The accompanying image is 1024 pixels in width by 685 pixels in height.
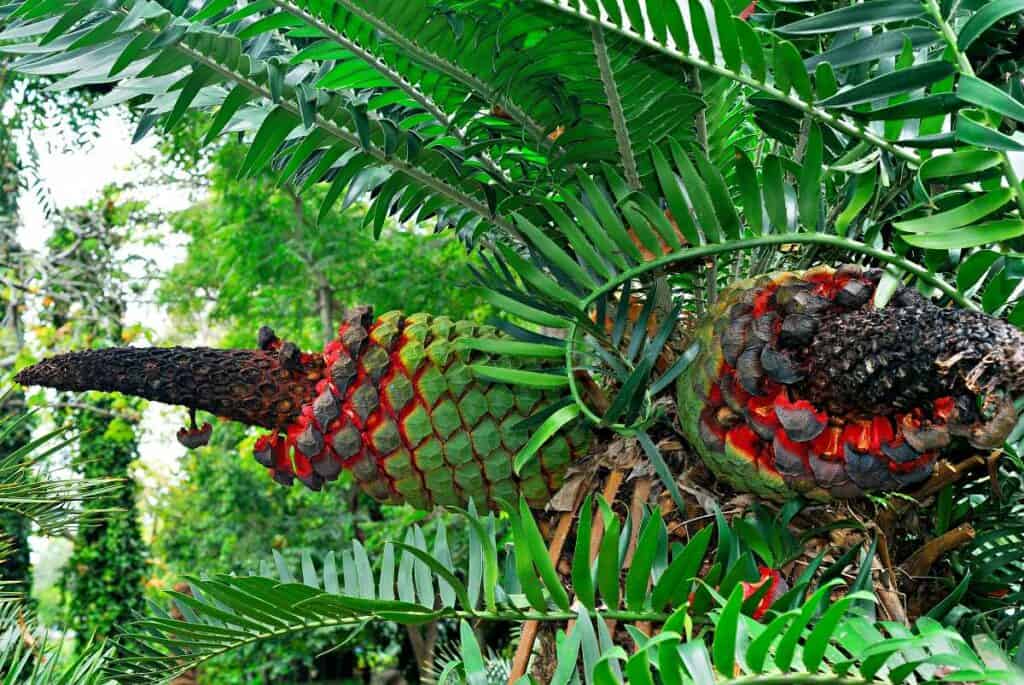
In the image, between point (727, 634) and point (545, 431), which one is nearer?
point (727, 634)

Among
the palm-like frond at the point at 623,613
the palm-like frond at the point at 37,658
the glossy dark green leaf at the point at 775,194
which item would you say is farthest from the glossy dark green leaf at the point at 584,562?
the palm-like frond at the point at 37,658

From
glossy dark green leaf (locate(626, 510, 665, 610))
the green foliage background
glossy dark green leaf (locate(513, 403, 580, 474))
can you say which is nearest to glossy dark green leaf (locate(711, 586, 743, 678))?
glossy dark green leaf (locate(626, 510, 665, 610))

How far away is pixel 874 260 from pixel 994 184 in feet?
0.40

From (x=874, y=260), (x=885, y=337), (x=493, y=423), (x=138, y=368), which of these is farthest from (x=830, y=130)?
(x=138, y=368)

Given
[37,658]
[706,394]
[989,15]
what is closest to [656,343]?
[706,394]

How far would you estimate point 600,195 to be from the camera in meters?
0.60

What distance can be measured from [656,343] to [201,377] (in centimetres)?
34

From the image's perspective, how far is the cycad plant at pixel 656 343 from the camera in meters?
0.50

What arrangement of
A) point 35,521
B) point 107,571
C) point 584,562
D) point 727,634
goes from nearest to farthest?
point 727,634
point 584,562
point 35,521
point 107,571

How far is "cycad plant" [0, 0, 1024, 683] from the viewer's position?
50 cm

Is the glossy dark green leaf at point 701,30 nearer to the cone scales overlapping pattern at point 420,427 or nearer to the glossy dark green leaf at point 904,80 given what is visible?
the glossy dark green leaf at point 904,80

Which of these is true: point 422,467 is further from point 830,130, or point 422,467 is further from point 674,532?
Answer: point 830,130

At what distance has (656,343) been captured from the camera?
2.00 feet

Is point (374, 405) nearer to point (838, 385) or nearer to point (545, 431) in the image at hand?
point (545, 431)
